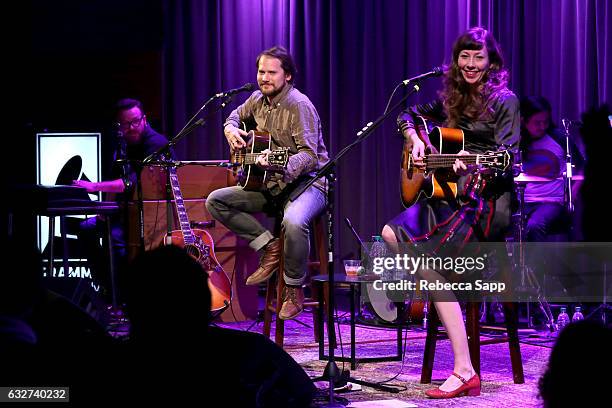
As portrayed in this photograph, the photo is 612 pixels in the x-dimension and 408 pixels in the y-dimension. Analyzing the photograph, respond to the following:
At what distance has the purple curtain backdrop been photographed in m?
6.78

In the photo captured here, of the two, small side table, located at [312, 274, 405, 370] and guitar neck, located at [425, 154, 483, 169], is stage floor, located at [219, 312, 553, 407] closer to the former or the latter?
small side table, located at [312, 274, 405, 370]

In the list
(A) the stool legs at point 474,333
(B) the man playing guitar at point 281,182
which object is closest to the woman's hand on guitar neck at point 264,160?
(B) the man playing guitar at point 281,182

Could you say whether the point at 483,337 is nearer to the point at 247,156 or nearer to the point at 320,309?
the point at 320,309

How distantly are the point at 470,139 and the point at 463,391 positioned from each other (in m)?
1.29

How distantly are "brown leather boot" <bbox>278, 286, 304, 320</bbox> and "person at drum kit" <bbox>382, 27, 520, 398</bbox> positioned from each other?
2.64 feet

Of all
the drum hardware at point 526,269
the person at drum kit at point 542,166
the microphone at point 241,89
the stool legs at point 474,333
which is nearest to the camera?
the stool legs at point 474,333

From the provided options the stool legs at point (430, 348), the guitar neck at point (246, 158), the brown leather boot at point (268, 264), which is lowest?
the stool legs at point (430, 348)

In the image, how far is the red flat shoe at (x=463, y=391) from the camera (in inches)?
163

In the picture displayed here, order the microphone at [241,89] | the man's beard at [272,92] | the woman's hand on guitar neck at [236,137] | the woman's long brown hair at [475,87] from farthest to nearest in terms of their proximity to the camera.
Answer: the man's beard at [272,92], the woman's hand on guitar neck at [236,137], the microphone at [241,89], the woman's long brown hair at [475,87]

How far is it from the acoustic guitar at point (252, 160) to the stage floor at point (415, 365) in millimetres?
1102

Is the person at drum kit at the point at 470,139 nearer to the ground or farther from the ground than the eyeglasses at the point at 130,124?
nearer to the ground

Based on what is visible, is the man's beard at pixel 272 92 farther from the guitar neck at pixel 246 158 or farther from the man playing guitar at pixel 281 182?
the guitar neck at pixel 246 158

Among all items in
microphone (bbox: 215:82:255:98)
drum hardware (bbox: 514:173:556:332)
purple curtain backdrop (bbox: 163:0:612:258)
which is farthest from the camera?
purple curtain backdrop (bbox: 163:0:612:258)

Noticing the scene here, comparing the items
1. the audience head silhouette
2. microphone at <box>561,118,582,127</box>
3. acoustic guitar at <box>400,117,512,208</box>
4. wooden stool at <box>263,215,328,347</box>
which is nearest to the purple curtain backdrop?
microphone at <box>561,118,582,127</box>
